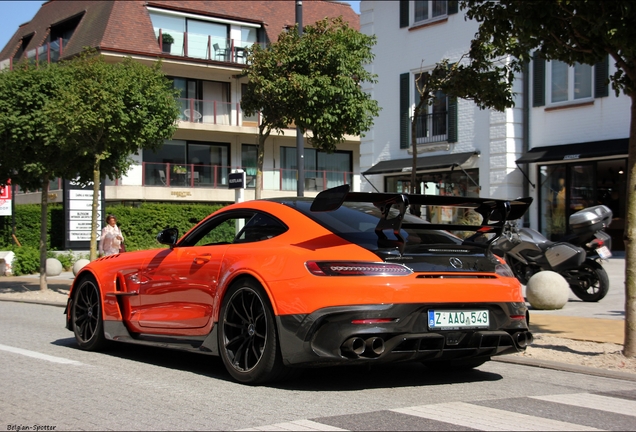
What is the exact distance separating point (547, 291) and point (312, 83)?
866 cm

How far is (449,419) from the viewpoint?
5035 mm

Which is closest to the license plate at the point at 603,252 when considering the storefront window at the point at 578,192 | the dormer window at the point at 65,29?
the storefront window at the point at 578,192

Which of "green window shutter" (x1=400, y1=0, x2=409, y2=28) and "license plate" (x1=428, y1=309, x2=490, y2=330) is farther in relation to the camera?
"green window shutter" (x1=400, y1=0, x2=409, y2=28)

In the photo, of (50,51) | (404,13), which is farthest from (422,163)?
(50,51)

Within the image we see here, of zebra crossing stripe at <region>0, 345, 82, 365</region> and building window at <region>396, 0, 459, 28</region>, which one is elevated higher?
building window at <region>396, 0, 459, 28</region>

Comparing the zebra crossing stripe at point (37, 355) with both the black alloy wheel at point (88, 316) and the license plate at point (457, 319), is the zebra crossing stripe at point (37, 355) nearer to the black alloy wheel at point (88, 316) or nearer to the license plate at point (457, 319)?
the black alloy wheel at point (88, 316)

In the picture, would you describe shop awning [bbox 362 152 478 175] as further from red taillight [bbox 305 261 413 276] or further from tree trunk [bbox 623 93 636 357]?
red taillight [bbox 305 261 413 276]

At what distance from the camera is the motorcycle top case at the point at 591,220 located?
531 inches

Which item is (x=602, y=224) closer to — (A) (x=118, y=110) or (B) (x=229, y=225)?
(B) (x=229, y=225)

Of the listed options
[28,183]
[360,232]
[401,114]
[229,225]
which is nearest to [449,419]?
[360,232]

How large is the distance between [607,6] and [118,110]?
10800mm

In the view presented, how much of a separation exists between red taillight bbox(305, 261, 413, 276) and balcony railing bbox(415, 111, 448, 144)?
21430 millimetres

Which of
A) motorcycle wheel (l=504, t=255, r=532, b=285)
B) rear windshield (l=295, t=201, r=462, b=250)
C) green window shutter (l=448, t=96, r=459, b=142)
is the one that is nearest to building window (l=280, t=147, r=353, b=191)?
green window shutter (l=448, t=96, r=459, b=142)

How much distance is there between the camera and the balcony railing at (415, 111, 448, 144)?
88.4 feet
